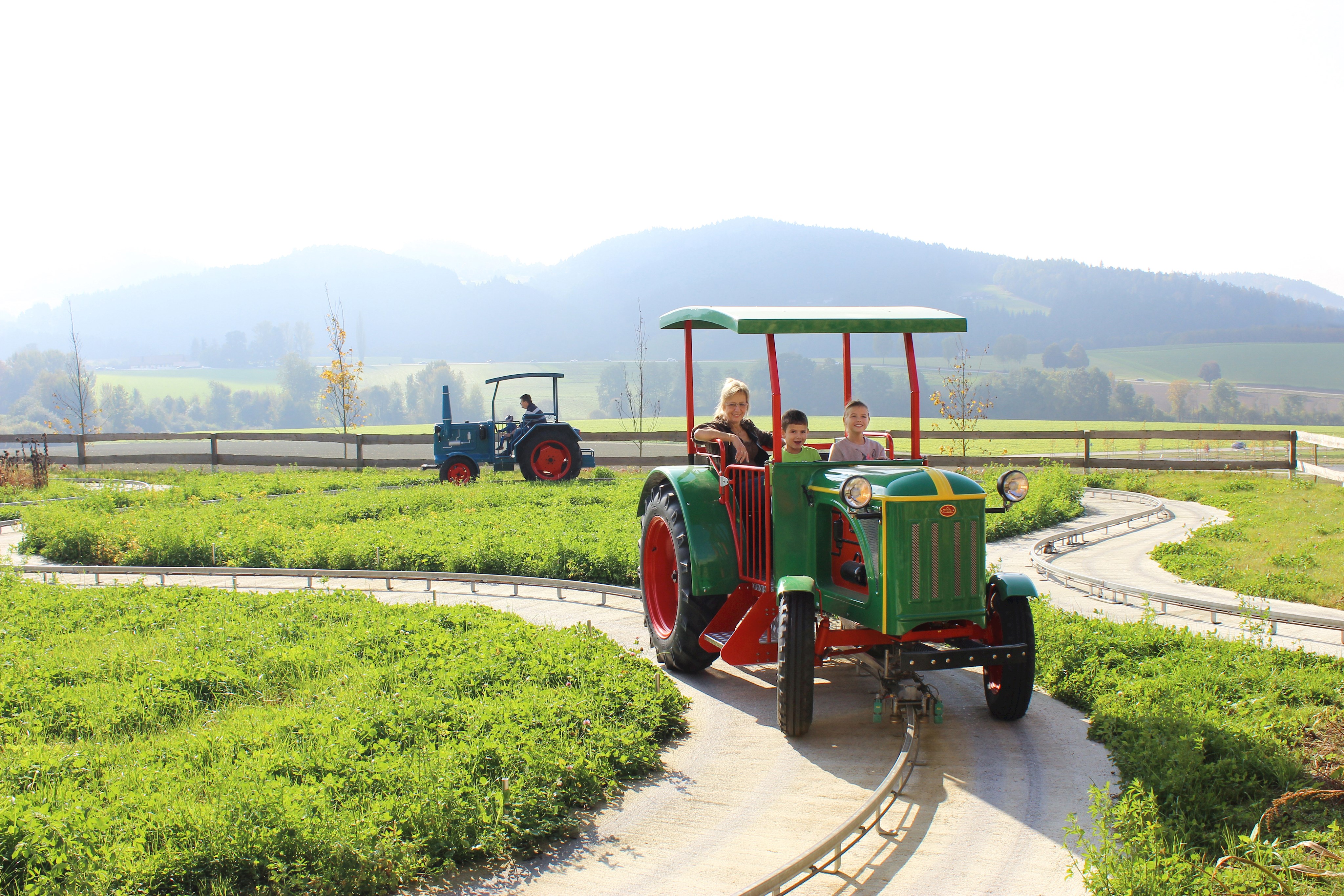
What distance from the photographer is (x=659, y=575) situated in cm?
809

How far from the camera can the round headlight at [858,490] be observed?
531cm

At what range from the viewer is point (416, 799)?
4230mm

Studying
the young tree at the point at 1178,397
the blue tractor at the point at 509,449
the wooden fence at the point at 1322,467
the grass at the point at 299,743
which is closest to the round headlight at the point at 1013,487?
the grass at the point at 299,743

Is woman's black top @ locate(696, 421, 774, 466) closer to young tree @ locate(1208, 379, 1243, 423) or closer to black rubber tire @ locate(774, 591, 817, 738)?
black rubber tire @ locate(774, 591, 817, 738)

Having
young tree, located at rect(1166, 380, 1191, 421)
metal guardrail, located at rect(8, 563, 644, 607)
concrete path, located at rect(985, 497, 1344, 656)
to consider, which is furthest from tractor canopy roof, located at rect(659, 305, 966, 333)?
young tree, located at rect(1166, 380, 1191, 421)

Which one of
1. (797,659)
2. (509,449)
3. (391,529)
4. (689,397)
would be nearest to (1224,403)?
(509,449)

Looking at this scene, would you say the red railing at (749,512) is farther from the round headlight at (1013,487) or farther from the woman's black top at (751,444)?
the round headlight at (1013,487)

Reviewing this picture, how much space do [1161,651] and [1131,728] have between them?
1.69 m

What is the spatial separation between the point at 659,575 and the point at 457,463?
12580mm

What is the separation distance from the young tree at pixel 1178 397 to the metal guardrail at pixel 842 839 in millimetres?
138819

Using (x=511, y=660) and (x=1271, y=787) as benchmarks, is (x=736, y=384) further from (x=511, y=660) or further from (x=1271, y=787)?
(x=1271, y=787)

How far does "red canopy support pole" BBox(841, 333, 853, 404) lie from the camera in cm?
731

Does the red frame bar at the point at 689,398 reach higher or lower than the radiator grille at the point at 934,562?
higher

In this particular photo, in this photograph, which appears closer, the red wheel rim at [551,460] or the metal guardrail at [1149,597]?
the metal guardrail at [1149,597]
